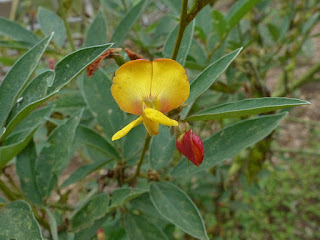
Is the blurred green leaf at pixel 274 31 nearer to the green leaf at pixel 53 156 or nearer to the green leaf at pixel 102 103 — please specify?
the green leaf at pixel 102 103

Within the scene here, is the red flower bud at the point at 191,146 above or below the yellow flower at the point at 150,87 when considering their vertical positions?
below

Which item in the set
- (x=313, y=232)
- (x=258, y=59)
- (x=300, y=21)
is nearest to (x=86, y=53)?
(x=258, y=59)

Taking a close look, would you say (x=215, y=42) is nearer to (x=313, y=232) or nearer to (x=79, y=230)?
(x=79, y=230)

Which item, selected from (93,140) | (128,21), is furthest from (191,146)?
(128,21)

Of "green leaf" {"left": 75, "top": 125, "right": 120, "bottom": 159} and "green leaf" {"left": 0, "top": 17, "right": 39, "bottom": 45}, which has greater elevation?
"green leaf" {"left": 0, "top": 17, "right": 39, "bottom": 45}

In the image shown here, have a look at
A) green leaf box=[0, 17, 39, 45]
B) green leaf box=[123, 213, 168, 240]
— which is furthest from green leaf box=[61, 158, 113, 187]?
green leaf box=[0, 17, 39, 45]

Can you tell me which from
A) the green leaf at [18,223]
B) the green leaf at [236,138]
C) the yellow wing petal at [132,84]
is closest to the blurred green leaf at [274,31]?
the green leaf at [236,138]

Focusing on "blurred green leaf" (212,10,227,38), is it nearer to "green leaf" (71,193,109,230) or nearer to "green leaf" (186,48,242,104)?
"green leaf" (186,48,242,104)
